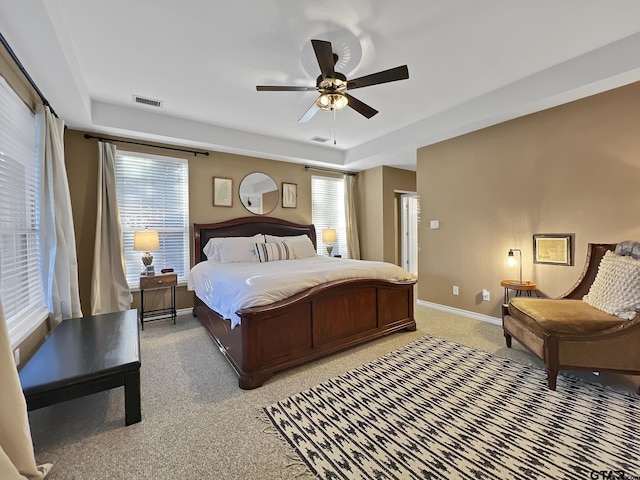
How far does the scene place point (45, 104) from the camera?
2.72 m

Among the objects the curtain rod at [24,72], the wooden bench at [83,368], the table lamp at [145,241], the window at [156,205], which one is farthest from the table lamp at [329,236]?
the curtain rod at [24,72]

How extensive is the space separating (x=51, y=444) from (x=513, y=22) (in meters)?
4.17

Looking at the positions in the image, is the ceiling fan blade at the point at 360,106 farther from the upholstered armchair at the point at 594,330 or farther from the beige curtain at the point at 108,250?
the beige curtain at the point at 108,250

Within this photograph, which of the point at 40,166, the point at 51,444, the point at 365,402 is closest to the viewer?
the point at 51,444

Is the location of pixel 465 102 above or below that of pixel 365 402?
above

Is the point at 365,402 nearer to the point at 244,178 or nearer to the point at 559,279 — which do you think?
the point at 559,279

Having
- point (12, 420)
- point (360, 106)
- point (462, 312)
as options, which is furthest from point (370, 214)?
point (12, 420)

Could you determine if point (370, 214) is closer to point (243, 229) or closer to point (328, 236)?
point (328, 236)

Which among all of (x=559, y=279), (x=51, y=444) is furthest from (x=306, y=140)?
(x=51, y=444)

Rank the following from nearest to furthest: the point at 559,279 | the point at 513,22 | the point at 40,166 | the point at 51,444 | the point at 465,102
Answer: the point at 51,444, the point at 513,22, the point at 40,166, the point at 559,279, the point at 465,102

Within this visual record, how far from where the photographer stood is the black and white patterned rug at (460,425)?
1.41m

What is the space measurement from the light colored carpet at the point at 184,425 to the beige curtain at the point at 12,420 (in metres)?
0.20

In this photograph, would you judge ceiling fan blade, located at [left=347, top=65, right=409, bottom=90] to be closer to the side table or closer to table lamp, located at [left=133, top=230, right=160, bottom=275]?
the side table

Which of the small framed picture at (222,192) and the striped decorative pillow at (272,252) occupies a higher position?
the small framed picture at (222,192)
